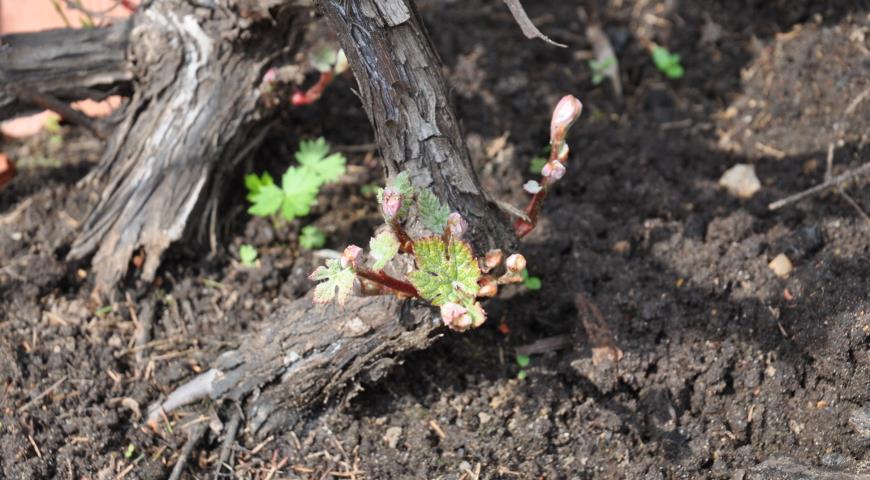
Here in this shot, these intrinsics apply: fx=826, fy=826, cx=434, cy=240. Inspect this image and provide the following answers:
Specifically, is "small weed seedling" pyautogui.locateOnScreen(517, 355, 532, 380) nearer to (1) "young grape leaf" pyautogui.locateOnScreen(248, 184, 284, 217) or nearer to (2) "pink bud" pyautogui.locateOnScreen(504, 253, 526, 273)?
(2) "pink bud" pyautogui.locateOnScreen(504, 253, 526, 273)

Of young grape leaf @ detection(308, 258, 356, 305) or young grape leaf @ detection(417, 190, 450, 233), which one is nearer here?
young grape leaf @ detection(308, 258, 356, 305)

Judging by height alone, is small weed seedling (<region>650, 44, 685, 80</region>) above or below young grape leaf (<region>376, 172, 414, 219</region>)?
below

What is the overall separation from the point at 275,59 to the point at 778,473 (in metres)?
1.99

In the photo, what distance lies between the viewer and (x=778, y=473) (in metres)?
2.01

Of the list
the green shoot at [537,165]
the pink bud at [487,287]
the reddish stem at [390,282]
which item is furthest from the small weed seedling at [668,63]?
the reddish stem at [390,282]

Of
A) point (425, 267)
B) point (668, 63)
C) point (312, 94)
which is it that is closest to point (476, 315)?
point (425, 267)

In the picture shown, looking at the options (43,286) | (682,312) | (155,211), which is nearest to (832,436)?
(682,312)

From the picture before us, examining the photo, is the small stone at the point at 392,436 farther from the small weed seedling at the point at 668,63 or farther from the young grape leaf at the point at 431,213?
the small weed seedling at the point at 668,63

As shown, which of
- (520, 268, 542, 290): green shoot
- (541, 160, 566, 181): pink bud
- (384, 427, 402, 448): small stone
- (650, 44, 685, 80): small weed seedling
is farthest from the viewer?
(650, 44, 685, 80): small weed seedling

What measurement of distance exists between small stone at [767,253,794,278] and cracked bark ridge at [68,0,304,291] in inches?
66.3

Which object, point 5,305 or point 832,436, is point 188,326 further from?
point 832,436

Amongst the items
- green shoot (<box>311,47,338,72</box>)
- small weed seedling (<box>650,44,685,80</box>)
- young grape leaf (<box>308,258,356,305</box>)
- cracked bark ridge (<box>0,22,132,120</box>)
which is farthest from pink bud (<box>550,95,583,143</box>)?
cracked bark ridge (<box>0,22,132,120</box>)

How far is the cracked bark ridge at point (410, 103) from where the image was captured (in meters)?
2.03

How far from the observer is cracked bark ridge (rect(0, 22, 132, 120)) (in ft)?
8.74
